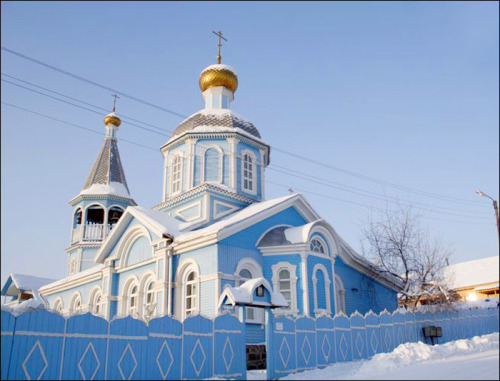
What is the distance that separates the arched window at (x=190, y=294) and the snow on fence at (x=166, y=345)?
15.4ft

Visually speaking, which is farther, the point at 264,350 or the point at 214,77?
the point at 214,77

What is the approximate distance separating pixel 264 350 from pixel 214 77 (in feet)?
47.5

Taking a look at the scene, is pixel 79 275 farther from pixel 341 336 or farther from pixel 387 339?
pixel 387 339

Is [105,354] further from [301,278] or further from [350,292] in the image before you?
[350,292]

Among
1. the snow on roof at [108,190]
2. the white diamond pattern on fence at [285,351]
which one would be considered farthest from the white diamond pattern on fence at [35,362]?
the snow on roof at [108,190]

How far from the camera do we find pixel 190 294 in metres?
16.5

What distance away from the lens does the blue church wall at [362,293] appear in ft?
63.5

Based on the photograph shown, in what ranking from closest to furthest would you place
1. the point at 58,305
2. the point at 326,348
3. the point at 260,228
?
1. the point at 326,348
2. the point at 260,228
3. the point at 58,305

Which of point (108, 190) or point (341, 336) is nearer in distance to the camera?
point (341, 336)

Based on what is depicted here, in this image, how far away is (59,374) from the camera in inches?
336

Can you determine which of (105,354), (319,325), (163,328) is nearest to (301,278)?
(319,325)

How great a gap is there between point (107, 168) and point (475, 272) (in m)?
27.1

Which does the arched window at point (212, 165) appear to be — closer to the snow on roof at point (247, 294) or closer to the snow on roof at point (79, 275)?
the snow on roof at point (79, 275)

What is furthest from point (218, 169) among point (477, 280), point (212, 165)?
point (477, 280)
